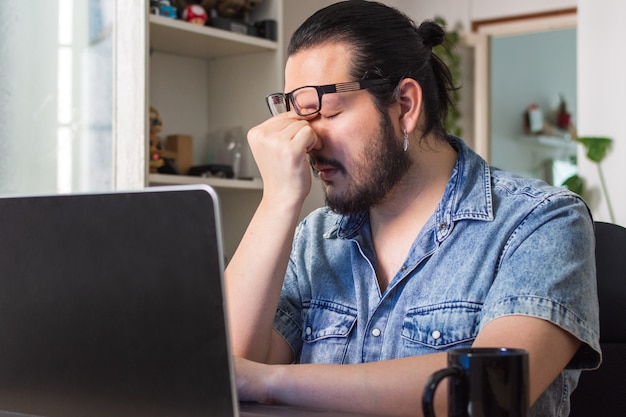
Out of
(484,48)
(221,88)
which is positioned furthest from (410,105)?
(484,48)

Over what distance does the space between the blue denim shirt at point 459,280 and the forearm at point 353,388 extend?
0.17 meters

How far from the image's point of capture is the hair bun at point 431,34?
1518 mm

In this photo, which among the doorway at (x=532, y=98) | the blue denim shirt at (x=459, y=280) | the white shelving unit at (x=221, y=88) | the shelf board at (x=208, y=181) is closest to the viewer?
the blue denim shirt at (x=459, y=280)

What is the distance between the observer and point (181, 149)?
10.2 feet

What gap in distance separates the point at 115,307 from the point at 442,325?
0.59 m

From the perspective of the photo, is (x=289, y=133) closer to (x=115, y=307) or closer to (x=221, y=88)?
(x=115, y=307)

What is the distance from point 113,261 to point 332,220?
2.51 ft

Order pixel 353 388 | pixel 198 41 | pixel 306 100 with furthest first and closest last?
pixel 198 41 < pixel 306 100 < pixel 353 388

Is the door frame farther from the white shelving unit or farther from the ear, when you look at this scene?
the ear

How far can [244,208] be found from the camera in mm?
3221

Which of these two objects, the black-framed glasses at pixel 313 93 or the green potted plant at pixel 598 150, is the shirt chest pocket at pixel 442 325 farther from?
the green potted plant at pixel 598 150

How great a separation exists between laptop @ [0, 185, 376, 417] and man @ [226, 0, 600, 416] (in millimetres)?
273

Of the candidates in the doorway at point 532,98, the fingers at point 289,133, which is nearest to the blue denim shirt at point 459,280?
the fingers at point 289,133

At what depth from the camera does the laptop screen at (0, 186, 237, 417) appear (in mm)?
775
